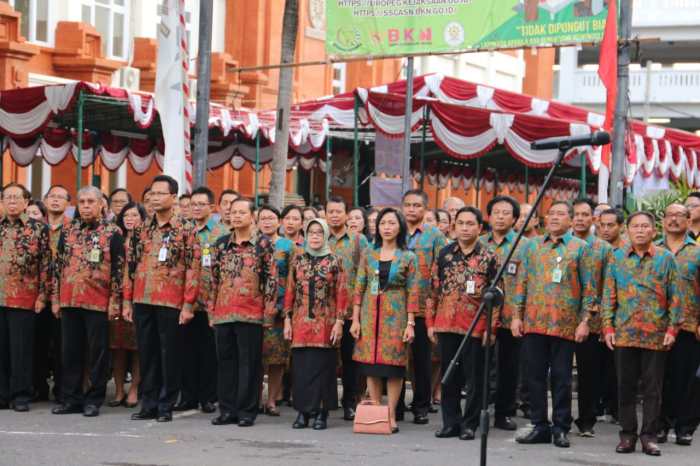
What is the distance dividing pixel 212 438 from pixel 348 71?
27001mm

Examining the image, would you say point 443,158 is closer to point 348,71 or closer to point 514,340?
point 348,71

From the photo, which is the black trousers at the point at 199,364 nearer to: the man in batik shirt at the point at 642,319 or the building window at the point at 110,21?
the man in batik shirt at the point at 642,319

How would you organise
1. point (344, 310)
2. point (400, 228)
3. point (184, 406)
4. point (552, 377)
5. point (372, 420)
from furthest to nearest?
point (184, 406) < point (344, 310) < point (400, 228) < point (372, 420) < point (552, 377)

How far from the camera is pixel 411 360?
42.0 ft

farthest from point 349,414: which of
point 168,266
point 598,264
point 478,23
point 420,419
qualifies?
point 478,23

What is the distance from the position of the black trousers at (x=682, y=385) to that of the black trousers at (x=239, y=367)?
11.0 ft

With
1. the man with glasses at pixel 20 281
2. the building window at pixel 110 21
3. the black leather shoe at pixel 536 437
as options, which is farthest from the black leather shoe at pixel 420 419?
the building window at pixel 110 21

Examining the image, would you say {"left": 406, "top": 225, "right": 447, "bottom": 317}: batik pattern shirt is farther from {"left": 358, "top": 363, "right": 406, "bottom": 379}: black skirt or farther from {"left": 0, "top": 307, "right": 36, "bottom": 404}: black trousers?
{"left": 0, "top": 307, "right": 36, "bottom": 404}: black trousers

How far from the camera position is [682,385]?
1091 cm

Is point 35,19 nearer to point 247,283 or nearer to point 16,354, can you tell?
point 16,354

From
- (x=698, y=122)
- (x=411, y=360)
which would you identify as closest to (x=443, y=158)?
(x=698, y=122)

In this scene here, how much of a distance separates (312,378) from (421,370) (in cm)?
105

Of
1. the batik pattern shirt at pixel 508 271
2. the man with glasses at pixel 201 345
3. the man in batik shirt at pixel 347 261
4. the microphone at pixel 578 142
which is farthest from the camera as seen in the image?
the man with glasses at pixel 201 345

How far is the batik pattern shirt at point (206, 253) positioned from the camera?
11.6 m
